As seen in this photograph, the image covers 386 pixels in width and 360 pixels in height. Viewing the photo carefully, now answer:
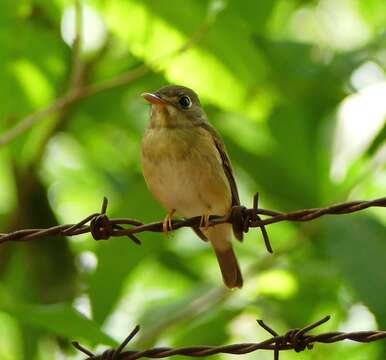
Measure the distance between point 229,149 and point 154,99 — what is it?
61 cm

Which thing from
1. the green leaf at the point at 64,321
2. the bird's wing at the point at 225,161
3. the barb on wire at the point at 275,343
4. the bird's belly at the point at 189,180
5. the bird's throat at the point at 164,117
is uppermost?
the bird's throat at the point at 164,117

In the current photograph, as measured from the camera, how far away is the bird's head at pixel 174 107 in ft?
17.9

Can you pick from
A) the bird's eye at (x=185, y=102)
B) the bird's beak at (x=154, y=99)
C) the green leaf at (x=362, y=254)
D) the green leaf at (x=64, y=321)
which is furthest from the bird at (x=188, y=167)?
the green leaf at (x=64, y=321)

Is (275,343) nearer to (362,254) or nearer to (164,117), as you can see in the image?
(362,254)

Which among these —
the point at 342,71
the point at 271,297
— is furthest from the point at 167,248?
the point at 342,71

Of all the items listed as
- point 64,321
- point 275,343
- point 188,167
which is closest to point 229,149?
point 188,167

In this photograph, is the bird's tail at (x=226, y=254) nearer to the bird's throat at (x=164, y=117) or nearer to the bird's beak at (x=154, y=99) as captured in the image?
the bird's throat at (x=164, y=117)

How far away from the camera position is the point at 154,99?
544 centimetres

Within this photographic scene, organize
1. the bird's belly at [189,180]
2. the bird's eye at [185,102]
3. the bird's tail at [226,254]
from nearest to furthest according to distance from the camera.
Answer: the bird's belly at [189,180]
the bird's tail at [226,254]
the bird's eye at [185,102]

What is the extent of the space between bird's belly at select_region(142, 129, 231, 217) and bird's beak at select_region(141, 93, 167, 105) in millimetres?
389

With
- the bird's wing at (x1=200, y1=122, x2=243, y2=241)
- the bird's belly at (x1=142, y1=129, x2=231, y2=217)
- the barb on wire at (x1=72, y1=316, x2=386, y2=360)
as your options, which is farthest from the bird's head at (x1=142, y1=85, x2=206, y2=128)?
the barb on wire at (x1=72, y1=316, x2=386, y2=360)

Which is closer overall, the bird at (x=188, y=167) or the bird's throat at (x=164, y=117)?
the bird at (x=188, y=167)

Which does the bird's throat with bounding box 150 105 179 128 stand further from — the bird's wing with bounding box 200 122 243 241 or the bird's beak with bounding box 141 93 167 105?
the bird's wing with bounding box 200 122 243 241

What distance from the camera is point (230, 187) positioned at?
520 cm
